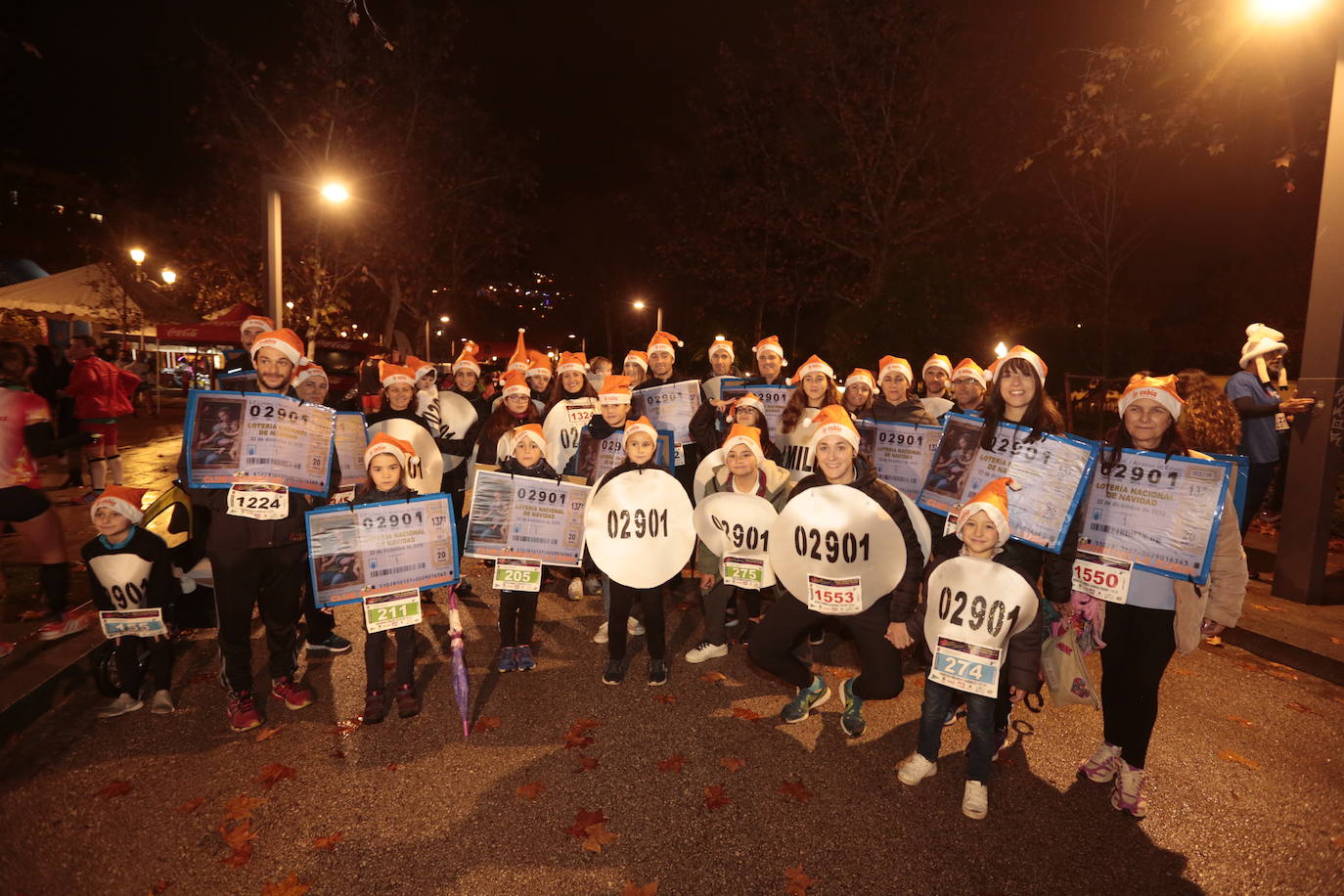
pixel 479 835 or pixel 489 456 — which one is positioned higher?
pixel 489 456

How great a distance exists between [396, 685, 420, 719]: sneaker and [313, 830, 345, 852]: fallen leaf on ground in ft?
3.76

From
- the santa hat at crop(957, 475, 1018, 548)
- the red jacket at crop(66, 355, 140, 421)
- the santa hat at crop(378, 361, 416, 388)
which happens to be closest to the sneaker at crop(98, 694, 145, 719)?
the santa hat at crop(378, 361, 416, 388)

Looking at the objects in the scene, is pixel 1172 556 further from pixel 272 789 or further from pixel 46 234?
pixel 46 234

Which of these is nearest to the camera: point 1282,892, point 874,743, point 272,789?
point 1282,892

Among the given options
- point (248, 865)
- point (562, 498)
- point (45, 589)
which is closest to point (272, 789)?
point (248, 865)

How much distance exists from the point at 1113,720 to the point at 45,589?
7417 mm

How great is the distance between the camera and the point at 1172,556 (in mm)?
3834

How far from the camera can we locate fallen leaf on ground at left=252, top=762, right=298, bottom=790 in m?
4.09

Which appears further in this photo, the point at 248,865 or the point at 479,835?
the point at 479,835

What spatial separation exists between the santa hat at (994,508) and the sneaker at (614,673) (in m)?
2.70

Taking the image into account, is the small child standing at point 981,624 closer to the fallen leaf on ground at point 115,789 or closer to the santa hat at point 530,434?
the santa hat at point 530,434

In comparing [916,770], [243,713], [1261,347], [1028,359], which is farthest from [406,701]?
[1261,347]

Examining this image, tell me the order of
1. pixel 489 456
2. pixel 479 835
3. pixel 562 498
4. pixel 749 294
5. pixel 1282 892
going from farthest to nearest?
pixel 749 294 → pixel 489 456 → pixel 562 498 → pixel 479 835 → pixel 1282 892

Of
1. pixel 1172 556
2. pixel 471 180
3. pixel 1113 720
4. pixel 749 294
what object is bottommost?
pixel 1113 720
